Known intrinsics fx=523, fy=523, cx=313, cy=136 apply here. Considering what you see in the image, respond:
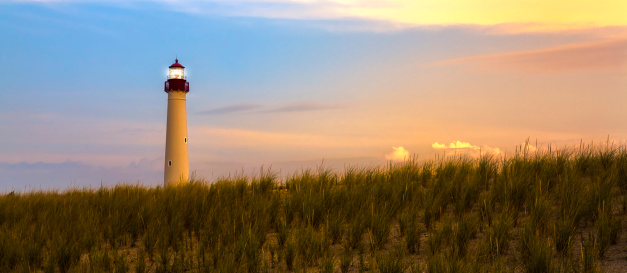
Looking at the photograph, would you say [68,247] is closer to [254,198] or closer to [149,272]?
[149,272]

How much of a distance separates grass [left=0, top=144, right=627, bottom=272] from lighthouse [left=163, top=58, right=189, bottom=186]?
16.6 meters

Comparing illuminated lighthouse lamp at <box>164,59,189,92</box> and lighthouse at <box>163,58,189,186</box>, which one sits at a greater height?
illuminated lighthouse lamp at <box>164,59,189,92</box>

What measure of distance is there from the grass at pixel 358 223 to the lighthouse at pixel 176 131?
16611 mm

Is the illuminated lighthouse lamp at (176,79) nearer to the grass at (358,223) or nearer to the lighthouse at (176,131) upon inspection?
the lighthouse at (176,131)

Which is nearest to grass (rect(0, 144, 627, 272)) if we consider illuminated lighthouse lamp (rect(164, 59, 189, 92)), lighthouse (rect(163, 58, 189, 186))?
lighthouse (rect(163, 58, 189, 186))

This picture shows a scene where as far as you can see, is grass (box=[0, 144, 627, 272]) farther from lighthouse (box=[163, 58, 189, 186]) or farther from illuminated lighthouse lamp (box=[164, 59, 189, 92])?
illuminated lighthouse lamp (box=[164, 59, 189, 92])

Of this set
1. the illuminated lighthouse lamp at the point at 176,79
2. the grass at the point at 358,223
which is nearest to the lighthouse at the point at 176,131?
the illuminated lighthouse lamp at the point at 176,79

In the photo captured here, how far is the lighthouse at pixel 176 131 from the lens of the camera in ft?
91.1

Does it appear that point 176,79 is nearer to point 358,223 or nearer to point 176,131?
point 176,131

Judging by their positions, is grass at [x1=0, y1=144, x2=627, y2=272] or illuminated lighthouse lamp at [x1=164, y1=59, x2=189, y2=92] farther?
illuminated lighthouse lamp at [x1=164, y1=59, x2=189, y2=92]

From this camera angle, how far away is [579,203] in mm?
7574

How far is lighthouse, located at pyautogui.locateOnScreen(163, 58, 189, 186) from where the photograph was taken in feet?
91.1

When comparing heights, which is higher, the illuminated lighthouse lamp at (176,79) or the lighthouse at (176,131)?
the illuminated lighthouse lamp at (176,79)

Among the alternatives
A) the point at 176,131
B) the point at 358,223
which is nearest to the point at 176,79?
the point at 176,131
